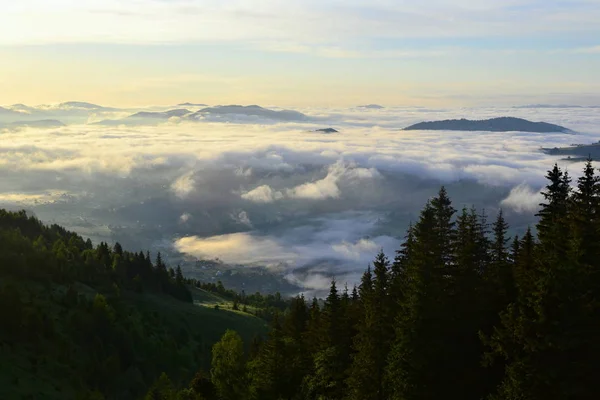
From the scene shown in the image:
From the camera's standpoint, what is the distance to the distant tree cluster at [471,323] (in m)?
29.4

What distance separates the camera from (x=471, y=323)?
38656 millimetres

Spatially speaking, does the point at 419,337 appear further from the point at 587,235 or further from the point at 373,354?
the point at 587,235

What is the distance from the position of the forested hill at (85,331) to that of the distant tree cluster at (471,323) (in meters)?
37.6

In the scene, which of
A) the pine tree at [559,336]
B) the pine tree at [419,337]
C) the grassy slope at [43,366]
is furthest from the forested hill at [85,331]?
the pine tree at [559,336]

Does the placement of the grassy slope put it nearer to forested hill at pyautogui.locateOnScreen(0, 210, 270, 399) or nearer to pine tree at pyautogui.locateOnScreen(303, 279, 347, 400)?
forested hill at pyautogui.locateOnScreen(0, 210, 270, 399)

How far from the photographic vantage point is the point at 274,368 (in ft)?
189

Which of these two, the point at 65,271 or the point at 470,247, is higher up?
the point at 470,247

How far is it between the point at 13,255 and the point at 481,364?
5411 inches

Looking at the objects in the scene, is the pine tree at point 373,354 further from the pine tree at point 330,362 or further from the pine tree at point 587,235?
the pine tree at point 587,235

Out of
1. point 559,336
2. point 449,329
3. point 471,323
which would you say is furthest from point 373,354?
point 559,336

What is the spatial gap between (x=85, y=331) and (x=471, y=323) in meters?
107

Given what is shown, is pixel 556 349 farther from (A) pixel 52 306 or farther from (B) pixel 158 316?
(B) pixel 158 316

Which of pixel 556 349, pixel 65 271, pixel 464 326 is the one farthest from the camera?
pixel 65 271

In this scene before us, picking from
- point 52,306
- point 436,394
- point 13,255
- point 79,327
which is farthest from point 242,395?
point 13,255
